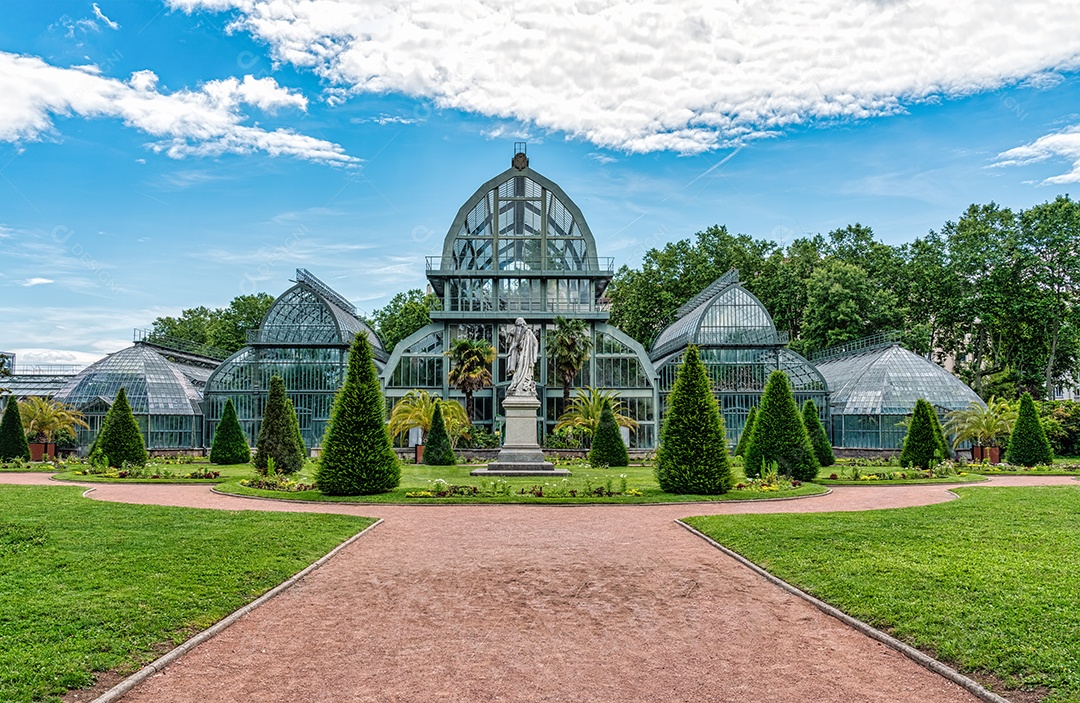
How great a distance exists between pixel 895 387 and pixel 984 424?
9430 millimetres

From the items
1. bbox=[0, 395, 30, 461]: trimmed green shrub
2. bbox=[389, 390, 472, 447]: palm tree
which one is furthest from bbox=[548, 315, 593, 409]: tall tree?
bbox=[0, 395, 30, 461]: trimmed green shrub

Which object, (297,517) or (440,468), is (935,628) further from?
(440,468)

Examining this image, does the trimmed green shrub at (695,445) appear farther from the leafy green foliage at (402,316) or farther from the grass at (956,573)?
the leafy green foliage at (402,316)

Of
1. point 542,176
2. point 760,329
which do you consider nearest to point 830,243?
point 760,329

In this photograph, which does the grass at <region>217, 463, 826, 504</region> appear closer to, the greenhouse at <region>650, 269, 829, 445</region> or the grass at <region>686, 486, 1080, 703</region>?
the grass at <region>686, 486, 1080, 703</region>

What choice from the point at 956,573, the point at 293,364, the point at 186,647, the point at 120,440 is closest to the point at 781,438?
the point at 956,573

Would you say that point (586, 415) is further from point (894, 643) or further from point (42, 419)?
point (894, 643)

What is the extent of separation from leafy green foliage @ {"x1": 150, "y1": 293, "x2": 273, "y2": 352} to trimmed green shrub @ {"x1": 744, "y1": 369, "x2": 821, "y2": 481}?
58.3 m

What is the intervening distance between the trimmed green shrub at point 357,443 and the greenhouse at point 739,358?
31.3 meters

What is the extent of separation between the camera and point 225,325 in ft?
249

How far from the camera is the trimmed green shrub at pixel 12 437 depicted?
36.0m

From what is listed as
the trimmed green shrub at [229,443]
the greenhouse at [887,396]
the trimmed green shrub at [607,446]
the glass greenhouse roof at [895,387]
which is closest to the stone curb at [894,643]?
the trimmed green shrub at [607,446]

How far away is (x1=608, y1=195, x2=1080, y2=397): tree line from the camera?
57.1 metres

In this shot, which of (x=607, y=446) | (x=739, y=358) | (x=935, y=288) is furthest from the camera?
(x=935, y=288)
